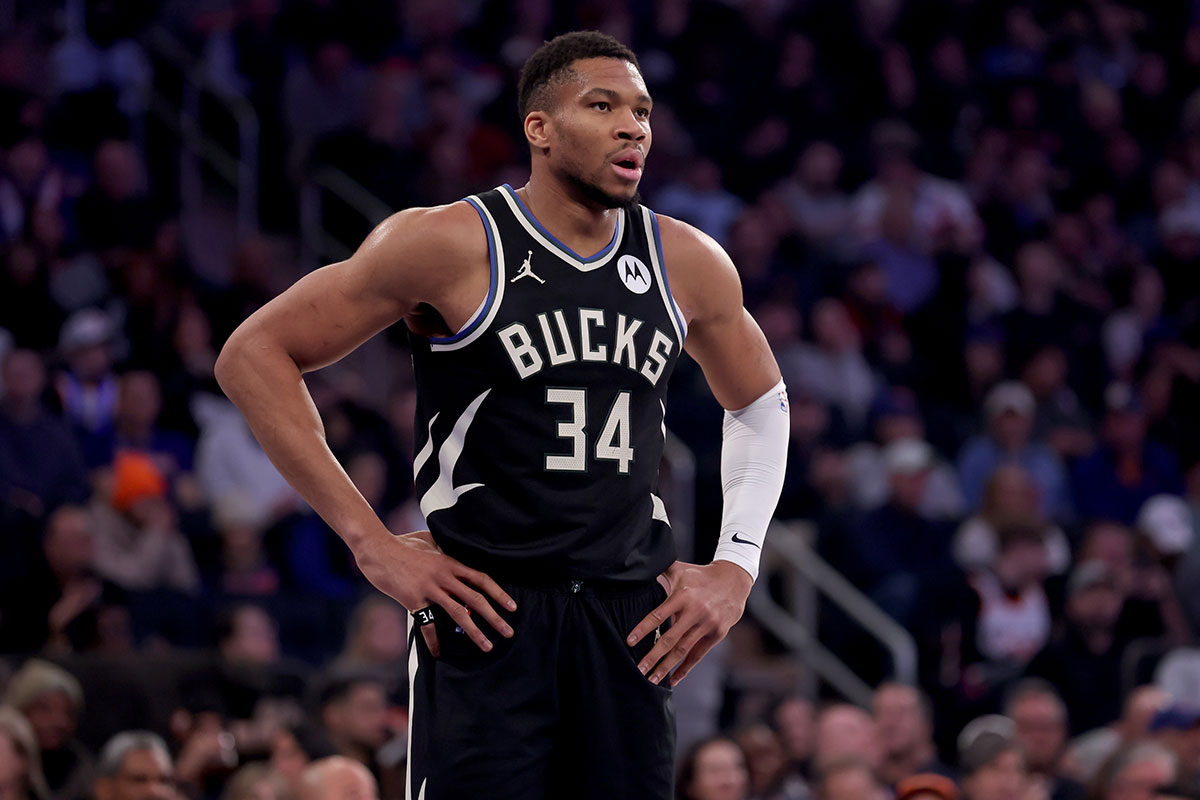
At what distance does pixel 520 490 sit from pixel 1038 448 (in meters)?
8.49

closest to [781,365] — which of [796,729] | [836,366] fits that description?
[836,366]

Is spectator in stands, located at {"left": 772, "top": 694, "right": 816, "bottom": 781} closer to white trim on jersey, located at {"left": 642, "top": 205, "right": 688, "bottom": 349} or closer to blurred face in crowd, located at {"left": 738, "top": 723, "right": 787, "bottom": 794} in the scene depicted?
blurred face in crowd, located at {"left": 738, "top": 723, "right": 787, "bottom": 794}

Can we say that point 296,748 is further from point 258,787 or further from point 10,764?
point 10,764

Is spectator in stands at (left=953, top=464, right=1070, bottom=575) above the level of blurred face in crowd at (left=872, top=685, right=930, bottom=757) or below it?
above

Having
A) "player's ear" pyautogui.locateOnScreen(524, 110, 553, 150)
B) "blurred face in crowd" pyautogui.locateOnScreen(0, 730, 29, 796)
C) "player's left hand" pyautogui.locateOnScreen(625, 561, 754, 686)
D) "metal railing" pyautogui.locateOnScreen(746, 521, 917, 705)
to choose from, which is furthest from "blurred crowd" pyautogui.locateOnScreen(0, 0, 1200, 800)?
"player's ear" pyautogui.locateOnScreen(524, 110, 553, 150)

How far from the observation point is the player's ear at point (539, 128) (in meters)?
3.43

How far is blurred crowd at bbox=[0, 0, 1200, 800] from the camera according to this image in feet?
25.7

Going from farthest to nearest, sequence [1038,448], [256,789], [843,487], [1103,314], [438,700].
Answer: [1103,314], [1038,448], [843,487], [256,789], [438,700]

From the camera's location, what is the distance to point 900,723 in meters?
8.33

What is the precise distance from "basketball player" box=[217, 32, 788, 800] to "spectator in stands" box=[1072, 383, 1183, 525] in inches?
338

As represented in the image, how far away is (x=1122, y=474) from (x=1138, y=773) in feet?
13.5

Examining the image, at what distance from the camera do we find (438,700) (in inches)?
129

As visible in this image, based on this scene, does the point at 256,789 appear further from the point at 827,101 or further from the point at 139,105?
the point at 827,101

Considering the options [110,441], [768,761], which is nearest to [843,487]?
[768,761]
